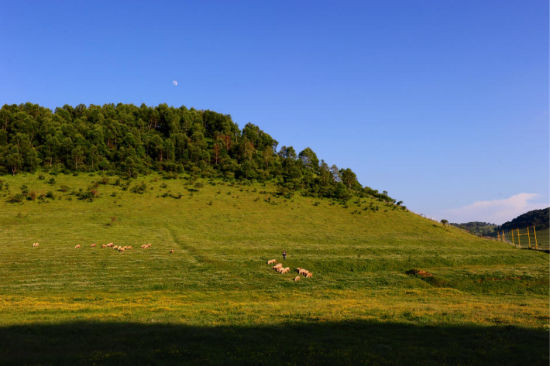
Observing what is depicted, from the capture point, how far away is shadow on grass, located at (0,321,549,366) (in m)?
15.2

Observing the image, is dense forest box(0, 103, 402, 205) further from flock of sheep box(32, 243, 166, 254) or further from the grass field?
flock of sheep box(32, 243, 166, 254)

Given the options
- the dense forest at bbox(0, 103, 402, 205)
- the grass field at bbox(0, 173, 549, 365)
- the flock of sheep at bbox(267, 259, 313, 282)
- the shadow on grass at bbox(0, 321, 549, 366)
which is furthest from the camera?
the dense forest at bbox(0, 103, 402, 205)

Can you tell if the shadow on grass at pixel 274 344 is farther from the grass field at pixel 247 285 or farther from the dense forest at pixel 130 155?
the dense forest at pixel 130 155

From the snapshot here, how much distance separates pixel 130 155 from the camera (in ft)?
487

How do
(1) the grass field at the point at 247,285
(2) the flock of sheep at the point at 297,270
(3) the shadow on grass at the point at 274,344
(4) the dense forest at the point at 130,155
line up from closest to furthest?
(3) the shadow on grass at the point at 274,344 < (1) the grass field at the point at 247,285 < (2) the flock of sheep at the point at 297,270 < (4) the dense forest at the point at 130,155

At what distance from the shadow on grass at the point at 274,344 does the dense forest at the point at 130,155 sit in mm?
108772

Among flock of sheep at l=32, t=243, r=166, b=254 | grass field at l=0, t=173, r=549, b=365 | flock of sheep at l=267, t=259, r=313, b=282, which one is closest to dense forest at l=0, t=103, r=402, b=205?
grass field at l=0, t=173, r=549, b=365

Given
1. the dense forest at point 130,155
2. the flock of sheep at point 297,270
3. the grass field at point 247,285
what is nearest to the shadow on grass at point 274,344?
the grass field at point 247,285

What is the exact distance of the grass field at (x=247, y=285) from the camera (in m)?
17.1

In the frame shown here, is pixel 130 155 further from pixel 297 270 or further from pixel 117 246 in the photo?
pixel 297 270

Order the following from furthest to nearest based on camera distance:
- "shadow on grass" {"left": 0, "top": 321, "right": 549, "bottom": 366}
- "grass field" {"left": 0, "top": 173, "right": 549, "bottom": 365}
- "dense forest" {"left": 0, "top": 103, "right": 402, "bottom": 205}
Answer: "dense forest" {"left": 0, "top": 103, "right": 402, "bottom": 205} < "grass field" {"left": 0, "top": 173, "right": 549, "bottom": 365} < "shadow on grass" {"left": 0, "top": 321, "right": 549, "bottom": 366}

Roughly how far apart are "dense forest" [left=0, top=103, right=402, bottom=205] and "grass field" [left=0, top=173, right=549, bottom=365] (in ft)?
61.3

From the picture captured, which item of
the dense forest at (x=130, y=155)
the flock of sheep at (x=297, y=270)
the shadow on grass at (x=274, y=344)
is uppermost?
Result: the dense forest at (x=130, y=155)

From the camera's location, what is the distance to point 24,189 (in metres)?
105
